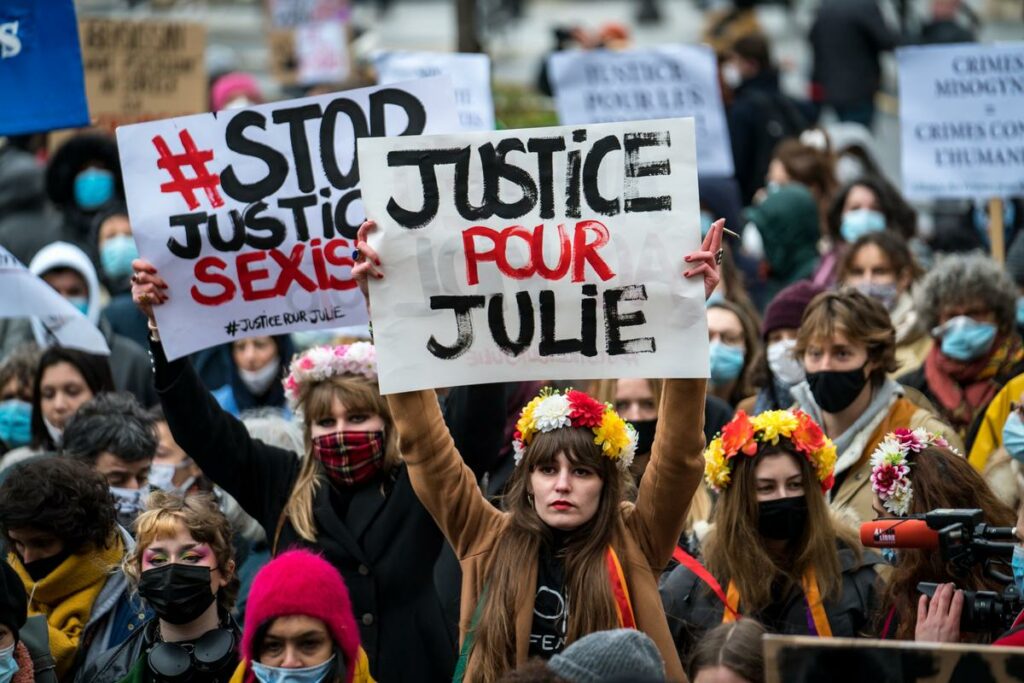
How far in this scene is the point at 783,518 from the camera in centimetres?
589

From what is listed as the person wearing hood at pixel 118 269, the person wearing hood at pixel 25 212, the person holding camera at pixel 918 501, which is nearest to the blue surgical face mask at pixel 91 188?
the person wearing hood at pixel 25 212

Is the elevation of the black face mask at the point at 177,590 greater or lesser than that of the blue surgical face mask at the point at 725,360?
lesser

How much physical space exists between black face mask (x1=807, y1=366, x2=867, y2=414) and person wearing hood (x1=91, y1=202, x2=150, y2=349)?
376cm

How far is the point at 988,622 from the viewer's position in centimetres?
480

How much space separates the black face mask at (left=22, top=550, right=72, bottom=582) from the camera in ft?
19.4

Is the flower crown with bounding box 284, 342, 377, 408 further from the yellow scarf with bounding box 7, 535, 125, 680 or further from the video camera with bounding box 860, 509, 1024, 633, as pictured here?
the video camera with bounding box 860, 509, 1024, 633

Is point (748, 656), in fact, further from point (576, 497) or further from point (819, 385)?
point (819, 385)

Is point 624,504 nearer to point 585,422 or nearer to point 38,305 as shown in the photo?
point 585,422

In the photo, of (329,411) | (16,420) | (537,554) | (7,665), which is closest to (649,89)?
(16,420)

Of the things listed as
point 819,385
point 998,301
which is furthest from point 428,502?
point 998,301

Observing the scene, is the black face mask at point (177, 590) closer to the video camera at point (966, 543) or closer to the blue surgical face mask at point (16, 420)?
the video camera at point (966, 543)

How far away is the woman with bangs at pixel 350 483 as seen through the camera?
5.89 m

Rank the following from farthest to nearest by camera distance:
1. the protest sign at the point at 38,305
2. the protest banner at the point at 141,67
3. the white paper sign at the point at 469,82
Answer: the protest banner at the point at 141,67, the white paper sign at the point at 469,82, the protest sign at the point at 38,305

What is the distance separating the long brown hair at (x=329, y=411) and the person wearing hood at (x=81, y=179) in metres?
4.96
